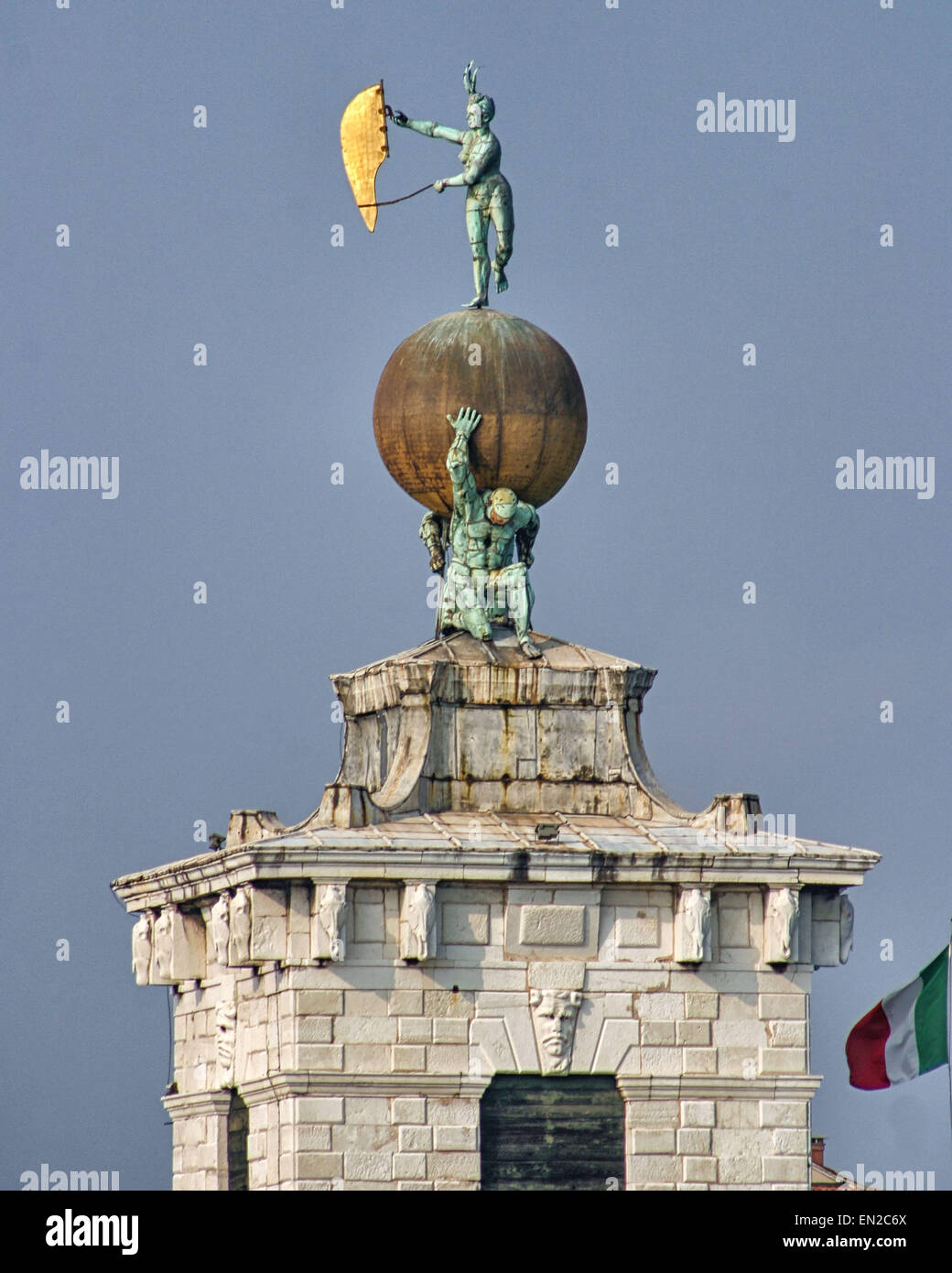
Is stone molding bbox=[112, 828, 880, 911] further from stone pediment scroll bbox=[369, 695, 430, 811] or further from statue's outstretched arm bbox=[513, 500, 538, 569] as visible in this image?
statue's outstretched arm bbox=[513, 500, 538, 569]

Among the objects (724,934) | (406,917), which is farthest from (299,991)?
(724,934)

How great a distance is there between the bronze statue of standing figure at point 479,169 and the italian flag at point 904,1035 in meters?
12.5

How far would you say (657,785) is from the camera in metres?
64.5

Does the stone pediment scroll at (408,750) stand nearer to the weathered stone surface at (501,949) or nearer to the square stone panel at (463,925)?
the weathered stone surface at (501,949)

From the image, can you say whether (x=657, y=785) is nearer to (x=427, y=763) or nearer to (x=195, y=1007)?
(x=427, y=763)

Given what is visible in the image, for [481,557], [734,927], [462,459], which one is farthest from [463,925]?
[462,459]

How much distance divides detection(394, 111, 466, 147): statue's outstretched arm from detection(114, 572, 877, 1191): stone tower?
8.44 m

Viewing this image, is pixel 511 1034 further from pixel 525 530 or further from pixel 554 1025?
pixel 525 530

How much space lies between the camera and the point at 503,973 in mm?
61438

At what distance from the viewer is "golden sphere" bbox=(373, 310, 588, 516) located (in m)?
65.1

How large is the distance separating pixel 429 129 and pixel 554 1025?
1431 cm

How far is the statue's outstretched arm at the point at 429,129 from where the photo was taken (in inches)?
2606

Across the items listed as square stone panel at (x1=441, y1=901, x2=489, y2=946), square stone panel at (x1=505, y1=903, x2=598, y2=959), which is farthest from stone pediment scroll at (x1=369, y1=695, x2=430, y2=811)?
square stone panel at (x1=505, y1=903, x2=598, y2=959)
